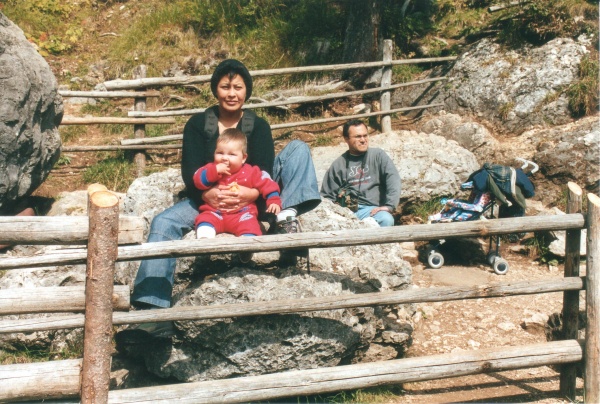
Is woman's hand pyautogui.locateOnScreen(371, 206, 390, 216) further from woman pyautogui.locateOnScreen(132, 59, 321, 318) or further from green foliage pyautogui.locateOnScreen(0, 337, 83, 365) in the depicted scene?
green foliage pyautogui.locateOnScreen(0, 337, 83, 365)

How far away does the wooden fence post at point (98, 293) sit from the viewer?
3.30 metres

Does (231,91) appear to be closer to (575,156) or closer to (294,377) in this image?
(294,377)

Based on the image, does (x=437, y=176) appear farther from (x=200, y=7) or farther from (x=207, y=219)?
(x=200, y=7)

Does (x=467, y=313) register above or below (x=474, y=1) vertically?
below

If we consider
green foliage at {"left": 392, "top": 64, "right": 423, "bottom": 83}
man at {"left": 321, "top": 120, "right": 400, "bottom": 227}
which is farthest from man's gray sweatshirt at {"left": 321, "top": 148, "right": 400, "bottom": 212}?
Answer: green foliage at {"left": 392, "top": 64, "right": 423, "bottom": 83}

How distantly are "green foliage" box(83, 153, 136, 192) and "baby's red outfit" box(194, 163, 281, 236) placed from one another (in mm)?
3917

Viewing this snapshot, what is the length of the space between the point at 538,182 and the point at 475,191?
60.0 inches

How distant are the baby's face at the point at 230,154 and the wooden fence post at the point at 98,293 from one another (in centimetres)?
99

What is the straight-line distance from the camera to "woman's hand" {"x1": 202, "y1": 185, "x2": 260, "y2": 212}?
414 cm

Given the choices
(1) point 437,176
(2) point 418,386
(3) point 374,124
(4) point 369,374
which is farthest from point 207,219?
(3) point 374,124

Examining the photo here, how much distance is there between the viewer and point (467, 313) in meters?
5.31

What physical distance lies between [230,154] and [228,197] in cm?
28

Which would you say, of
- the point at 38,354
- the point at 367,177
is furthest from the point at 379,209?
the point at 38,354

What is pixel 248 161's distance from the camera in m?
4.45
